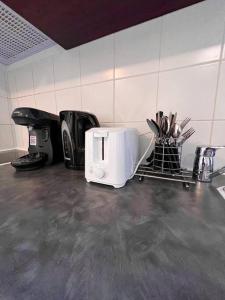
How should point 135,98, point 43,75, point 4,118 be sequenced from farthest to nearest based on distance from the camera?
point 4,118, point 43,75, point 135,98

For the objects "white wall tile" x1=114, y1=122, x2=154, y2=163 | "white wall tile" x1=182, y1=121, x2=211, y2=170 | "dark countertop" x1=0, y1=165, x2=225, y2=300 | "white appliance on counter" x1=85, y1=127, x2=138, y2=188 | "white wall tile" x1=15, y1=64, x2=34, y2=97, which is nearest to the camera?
"dark countertop" x1=0, y1=165, x2=225, y2=300

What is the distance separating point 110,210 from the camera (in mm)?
380

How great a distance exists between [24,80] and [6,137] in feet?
1.63

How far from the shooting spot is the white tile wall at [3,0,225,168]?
0.57 metres

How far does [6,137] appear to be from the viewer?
48.4 inches

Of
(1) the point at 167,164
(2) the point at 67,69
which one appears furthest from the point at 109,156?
(2) the point at 67,69

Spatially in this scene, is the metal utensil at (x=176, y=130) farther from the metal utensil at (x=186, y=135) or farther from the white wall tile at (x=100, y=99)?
the white wall tile at (x=100, y=99)

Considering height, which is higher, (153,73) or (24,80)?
(24,80)

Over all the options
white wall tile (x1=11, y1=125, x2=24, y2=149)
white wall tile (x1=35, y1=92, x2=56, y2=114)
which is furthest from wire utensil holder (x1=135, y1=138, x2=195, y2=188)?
white wall tile (x1=11, y1=125, x2=24, y2=149)

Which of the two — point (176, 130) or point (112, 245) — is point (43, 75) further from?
point (112, 245)

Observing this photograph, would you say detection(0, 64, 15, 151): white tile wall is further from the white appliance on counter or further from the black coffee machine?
the white appliance on counter

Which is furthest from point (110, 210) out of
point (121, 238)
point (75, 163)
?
point (75, 163)

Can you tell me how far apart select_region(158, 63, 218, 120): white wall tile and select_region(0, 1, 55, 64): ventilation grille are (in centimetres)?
69

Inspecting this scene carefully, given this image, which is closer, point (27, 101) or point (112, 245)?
point (112, 245)
